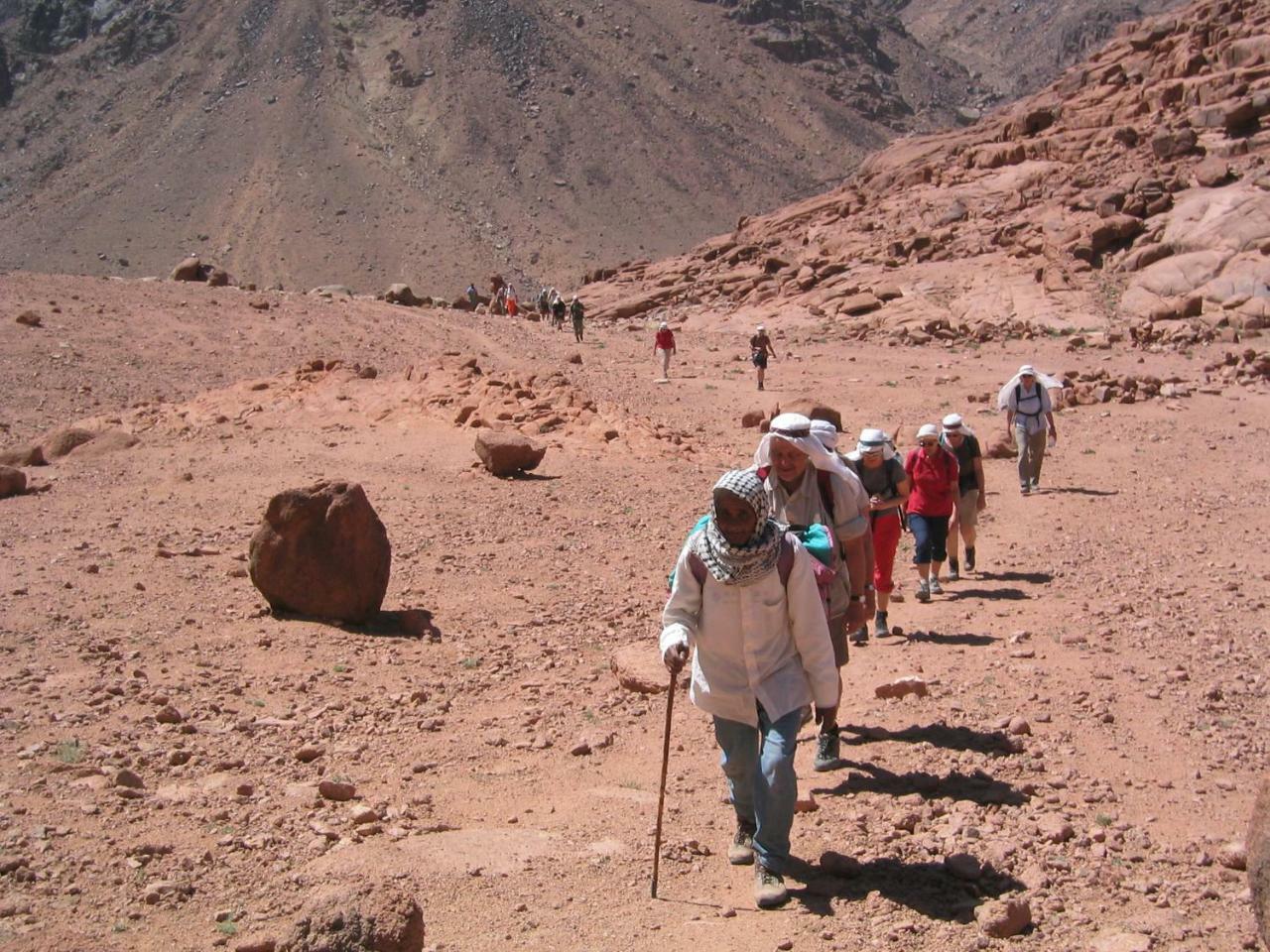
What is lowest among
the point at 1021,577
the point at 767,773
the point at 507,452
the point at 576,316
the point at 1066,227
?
the point at 767,773

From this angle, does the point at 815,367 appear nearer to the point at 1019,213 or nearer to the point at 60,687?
the point at 1019,213

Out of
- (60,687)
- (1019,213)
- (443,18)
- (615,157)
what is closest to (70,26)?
(443,18)

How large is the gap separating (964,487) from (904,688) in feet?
11.9

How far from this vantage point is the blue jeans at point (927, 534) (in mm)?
9742

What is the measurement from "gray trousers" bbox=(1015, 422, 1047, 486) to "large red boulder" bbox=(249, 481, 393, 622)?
302 inches

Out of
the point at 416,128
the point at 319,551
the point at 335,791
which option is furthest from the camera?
the point at 416,128

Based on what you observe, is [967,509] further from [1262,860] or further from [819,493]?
[1262,860]

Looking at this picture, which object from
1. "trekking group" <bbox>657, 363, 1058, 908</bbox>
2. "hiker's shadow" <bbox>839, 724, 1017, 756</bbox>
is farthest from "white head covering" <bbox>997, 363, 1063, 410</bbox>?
"trekking group" <bbox>657, 363, 1058, 908</bbox>

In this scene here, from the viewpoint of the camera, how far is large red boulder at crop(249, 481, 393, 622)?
9.07 meters

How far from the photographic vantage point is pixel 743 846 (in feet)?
17.2

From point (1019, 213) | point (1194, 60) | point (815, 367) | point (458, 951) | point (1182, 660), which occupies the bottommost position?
point (458, 951)

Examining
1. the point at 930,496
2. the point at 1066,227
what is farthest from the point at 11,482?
the point at 1066,227

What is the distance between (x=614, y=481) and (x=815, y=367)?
12046 mm

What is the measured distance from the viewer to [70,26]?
97.9 metres
